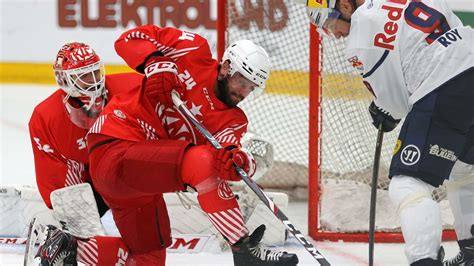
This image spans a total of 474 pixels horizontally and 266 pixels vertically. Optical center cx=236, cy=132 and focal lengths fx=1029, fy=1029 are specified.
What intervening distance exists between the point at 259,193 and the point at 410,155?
480mm

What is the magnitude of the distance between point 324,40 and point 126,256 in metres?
1.24

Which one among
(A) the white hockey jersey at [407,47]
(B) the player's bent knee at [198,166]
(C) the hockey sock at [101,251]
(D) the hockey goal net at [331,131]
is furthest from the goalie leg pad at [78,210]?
(A) the white hockey jersey at [407,47]

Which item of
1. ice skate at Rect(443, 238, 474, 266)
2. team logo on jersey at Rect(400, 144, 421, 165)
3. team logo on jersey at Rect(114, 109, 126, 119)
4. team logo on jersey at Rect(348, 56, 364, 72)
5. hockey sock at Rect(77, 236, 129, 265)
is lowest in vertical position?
hockey sock at Rect(77, 236, 129, 265)

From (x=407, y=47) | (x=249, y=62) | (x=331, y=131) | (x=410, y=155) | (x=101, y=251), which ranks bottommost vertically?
(x=101, y=251)

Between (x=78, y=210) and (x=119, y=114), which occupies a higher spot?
(x=119, y=114)

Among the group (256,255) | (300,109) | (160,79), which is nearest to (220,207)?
(256,255)

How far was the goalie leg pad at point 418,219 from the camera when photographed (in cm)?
254

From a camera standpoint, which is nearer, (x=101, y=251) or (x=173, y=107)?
(x=173, y=107)

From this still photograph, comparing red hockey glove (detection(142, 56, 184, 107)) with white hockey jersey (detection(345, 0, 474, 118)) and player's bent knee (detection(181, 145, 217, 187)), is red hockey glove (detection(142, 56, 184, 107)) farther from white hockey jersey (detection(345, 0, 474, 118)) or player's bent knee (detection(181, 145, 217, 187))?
white hockey jersey (detection(345, 0, 474, 118))

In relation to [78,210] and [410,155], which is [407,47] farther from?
[78,210]

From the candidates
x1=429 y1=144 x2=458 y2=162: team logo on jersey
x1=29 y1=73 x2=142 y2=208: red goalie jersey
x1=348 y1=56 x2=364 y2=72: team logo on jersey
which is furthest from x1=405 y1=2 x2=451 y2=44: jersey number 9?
x1=29 y1=73 x2=142 y2=208: red goalie jersey

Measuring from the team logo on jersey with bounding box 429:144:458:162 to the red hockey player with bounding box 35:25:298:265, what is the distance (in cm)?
55

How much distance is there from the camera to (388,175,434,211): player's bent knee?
2602 millimetres

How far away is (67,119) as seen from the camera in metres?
3.45
